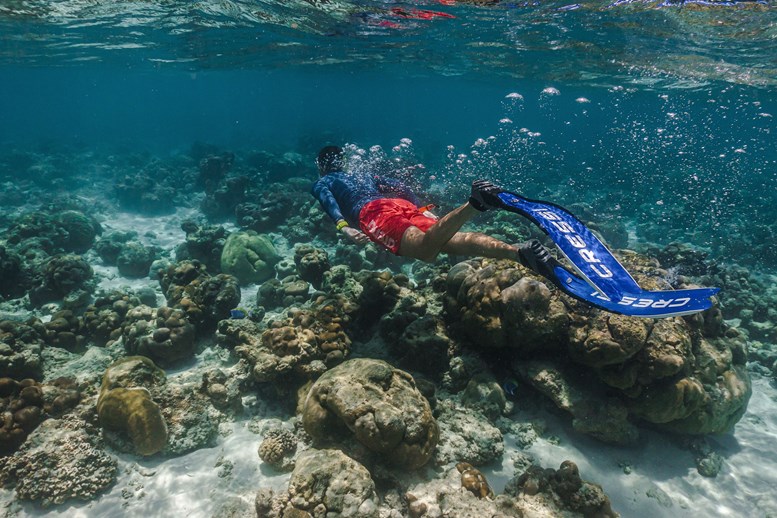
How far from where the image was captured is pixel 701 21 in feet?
47.5

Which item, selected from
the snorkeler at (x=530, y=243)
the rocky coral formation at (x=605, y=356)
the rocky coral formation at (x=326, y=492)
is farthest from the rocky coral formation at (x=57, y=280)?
the rocky coral formation at (x=605, y=356)

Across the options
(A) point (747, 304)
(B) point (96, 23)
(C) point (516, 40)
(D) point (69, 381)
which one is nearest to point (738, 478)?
(A) point (747, 304)

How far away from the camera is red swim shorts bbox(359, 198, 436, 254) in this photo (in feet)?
19.9

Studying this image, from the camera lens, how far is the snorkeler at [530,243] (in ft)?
11.7

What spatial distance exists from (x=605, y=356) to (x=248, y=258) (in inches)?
340

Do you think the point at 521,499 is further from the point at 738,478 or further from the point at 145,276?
the point at 145,276

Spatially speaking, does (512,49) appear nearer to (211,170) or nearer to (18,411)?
(211,170)

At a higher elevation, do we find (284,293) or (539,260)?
(539,260)

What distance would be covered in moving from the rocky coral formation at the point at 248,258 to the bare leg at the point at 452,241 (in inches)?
227

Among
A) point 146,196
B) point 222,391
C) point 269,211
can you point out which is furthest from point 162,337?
point 146,196

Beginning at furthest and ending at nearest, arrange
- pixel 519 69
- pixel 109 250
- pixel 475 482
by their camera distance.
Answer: pixel 519 69 < pixel 109 250 < pixel 475 482

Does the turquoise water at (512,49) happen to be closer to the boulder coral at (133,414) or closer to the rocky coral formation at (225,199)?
the rocky coral formation at (225,199)

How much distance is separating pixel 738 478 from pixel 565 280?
4.63m

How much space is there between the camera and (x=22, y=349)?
6324mm
